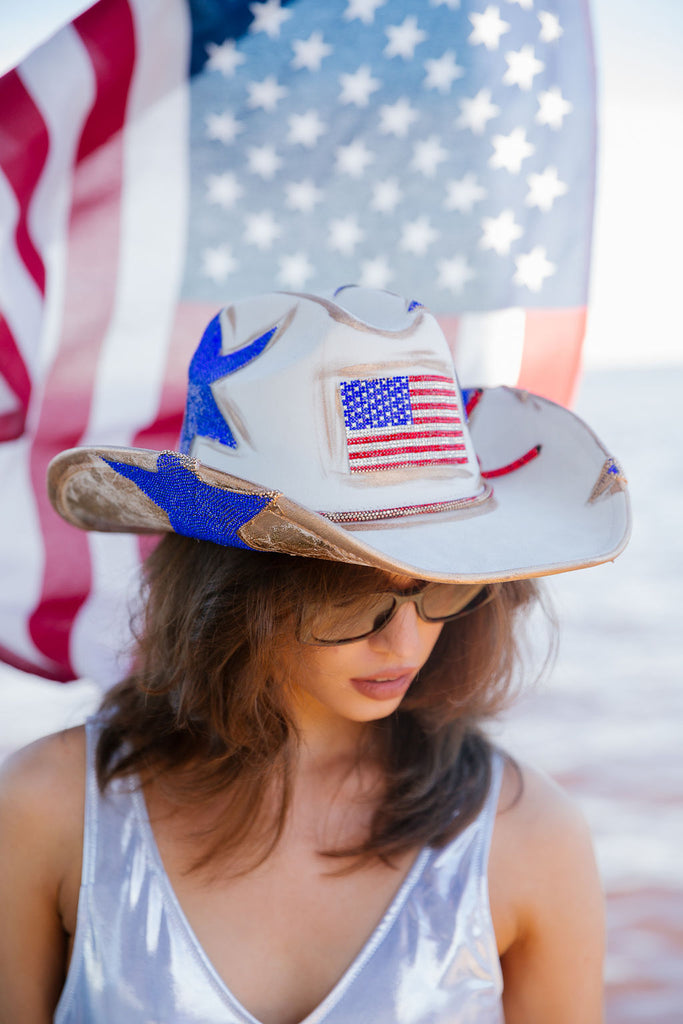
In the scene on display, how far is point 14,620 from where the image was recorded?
205 cm

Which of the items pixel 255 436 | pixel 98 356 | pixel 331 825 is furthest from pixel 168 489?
pixel 98 356

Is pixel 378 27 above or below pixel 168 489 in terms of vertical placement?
above

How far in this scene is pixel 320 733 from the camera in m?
1.54

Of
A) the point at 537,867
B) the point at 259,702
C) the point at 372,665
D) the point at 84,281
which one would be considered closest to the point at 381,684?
the point at 372,665

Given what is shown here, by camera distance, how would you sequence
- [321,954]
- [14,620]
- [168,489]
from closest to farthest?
[168,489] → [321,954] → [14,620]

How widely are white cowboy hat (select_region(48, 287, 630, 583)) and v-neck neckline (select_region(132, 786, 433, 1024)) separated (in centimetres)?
51

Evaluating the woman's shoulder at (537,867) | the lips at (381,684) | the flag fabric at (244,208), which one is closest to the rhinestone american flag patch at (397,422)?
the lips at (381,684)

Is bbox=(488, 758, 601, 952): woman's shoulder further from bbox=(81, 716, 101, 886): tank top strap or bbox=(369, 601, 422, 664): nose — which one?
bbox=(81, 716, 101, 886): tank top strap

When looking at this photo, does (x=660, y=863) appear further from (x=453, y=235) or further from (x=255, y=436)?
(x=255, y=436)

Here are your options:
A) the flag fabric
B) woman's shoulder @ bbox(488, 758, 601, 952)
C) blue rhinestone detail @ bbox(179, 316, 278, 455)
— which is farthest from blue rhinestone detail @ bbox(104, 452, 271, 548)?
the flag fabric

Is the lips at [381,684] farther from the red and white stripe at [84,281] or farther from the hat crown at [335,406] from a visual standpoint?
the red and white stripe at [84,281]

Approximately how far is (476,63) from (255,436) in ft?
4.62

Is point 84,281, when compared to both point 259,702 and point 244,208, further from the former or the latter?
point 259,702

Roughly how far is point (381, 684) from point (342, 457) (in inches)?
13.5
